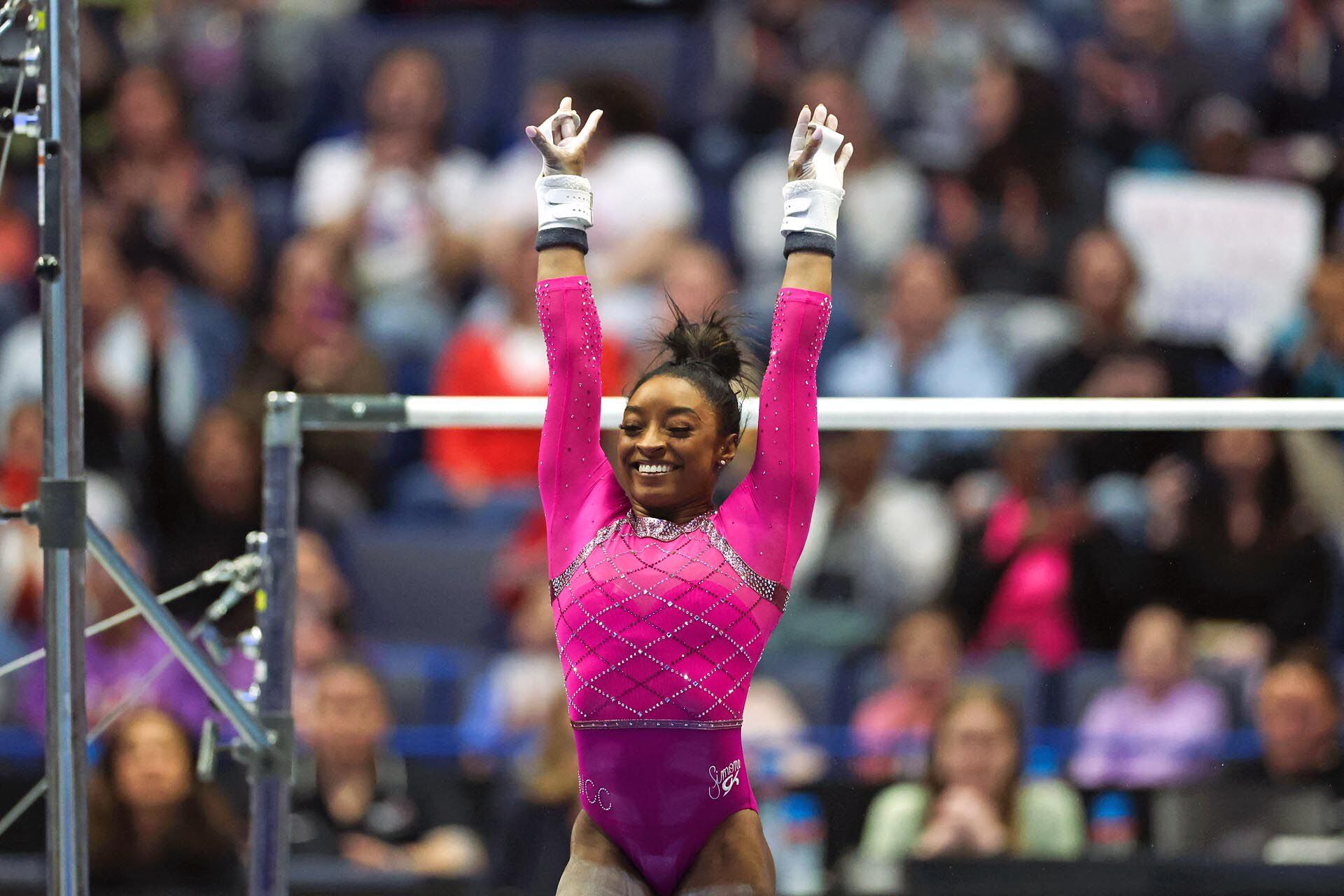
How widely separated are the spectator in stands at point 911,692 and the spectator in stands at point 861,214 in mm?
1745

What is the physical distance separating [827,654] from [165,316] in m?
2.89

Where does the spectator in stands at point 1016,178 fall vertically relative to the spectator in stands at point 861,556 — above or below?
above

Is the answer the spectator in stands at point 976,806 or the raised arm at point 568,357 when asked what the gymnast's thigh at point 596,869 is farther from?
the spectator in stands at point 976,806

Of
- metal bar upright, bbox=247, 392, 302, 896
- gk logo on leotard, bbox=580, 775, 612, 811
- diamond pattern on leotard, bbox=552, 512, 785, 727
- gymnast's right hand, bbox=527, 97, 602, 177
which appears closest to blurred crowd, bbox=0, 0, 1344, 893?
metal bar upright, bbox=247, 392, 302, 896

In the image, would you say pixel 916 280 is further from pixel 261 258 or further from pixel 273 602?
pixel 273 602

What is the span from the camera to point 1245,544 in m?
5.61

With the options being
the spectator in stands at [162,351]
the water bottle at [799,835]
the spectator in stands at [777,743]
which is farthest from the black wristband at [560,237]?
the spectator in stands at [162,351]

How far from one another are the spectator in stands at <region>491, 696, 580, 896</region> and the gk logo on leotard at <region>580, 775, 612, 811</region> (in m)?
1.66

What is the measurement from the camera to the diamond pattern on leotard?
288 cm

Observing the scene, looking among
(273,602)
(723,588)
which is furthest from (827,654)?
(723,588)

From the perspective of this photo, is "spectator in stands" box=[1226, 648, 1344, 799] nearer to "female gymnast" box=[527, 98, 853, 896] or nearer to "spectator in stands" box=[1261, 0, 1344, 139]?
"female gymnast" box=[527, 98, 853, 896]

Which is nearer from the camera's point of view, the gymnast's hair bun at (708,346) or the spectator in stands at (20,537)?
the gymnast's hair bun at (708,346)

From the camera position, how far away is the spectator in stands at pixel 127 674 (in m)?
5.59

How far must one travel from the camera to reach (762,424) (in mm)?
2986
